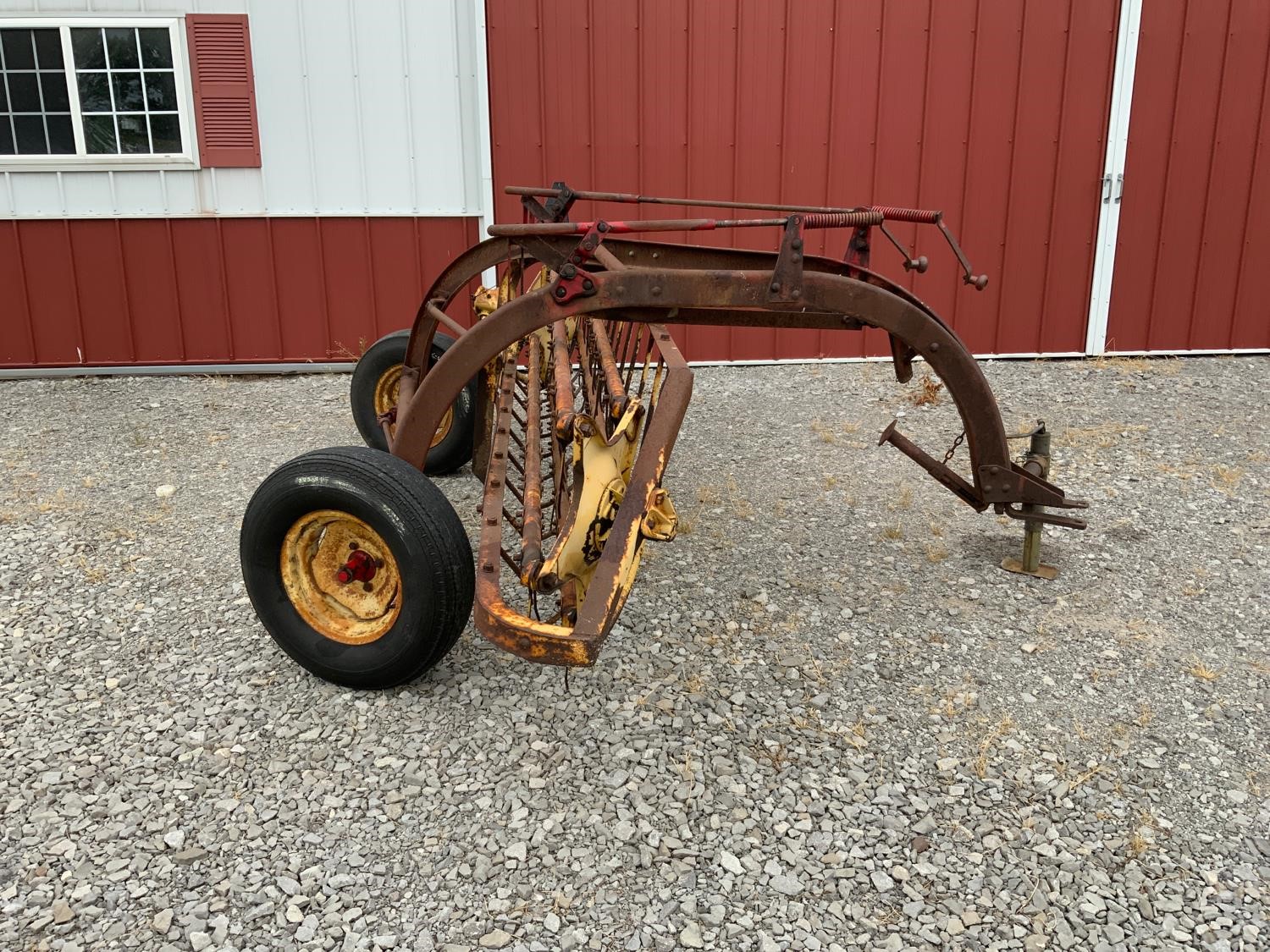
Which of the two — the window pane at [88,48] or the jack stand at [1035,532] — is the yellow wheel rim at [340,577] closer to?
the jack stand at [1035,532]

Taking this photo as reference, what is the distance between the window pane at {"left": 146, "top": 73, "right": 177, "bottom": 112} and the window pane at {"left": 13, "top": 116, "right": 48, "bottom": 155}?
0.80m

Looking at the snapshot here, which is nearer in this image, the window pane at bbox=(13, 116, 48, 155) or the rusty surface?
the rusty surface

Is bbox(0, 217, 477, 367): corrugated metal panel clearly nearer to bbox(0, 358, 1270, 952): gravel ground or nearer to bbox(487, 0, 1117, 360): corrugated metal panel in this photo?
bbox(487, 0, 1117, 360): corrugated metal panel

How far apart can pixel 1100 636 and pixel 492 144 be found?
214 inches

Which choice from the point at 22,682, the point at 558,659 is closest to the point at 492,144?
the point at 22,682

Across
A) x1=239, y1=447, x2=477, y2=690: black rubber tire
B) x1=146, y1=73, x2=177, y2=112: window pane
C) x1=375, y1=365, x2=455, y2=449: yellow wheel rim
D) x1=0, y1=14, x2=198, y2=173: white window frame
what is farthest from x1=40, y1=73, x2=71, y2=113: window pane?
x1=239, y1=447, x2=477, y2=690: black rubber tire

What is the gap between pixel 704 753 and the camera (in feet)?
8.70

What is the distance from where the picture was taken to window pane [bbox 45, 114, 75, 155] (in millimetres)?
6762

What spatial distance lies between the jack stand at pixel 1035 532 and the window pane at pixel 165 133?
623 cm

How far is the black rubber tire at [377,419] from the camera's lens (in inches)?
196

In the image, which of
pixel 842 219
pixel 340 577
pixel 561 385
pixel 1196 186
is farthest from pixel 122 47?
pixel 1196 186

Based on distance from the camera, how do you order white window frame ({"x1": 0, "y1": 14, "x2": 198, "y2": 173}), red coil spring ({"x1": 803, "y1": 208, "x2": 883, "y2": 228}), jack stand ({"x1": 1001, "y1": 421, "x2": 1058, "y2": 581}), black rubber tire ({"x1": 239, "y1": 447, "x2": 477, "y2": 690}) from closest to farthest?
black rubber tire ({"x1": 239, "y1": 447, "x2": 477, "y2": 690}) → red coil spring ({"x1": 803, "y1": 208, "x2": 883, "y2": 228}) → jack stand ({"x1": 1001, "y1": 421, "x2": 1058, "y2": 581}) → white window frame ({"x1": 0, "y1": 14, "x2": 198, "y2": 173})

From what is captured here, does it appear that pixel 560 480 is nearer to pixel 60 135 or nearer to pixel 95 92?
pixel 95 92

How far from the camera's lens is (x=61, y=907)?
6.89 feet
